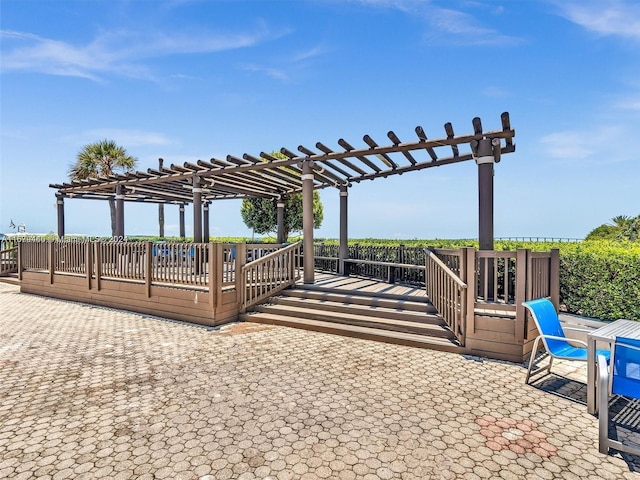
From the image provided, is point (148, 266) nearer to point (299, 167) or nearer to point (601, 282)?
point (299, 167)

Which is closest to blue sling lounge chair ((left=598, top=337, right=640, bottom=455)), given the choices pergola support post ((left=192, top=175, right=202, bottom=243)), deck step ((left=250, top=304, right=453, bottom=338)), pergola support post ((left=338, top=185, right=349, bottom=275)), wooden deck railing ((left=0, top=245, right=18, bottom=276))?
deck step ((left=250, top=304, right=453, bottom=338))

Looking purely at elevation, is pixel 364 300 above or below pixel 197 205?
below

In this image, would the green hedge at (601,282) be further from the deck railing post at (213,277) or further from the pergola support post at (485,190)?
the deck railing post at (213,277)

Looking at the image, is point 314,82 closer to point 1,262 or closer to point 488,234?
point 488,234

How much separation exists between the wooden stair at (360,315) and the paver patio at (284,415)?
399 mm

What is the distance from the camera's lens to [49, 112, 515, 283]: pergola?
249 inches

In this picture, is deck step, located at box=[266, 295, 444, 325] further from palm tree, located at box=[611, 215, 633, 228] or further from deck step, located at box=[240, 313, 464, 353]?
palm tree, located at box=[611, 215, 633, 228]

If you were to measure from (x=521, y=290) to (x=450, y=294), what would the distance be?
105cm

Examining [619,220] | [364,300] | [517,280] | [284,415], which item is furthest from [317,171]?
[619,220]

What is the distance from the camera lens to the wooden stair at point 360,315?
5.38 metres

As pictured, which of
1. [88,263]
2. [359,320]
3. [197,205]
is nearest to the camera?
[359,320]

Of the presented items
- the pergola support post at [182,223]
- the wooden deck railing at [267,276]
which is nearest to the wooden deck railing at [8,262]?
the pergola support post at [182,223]

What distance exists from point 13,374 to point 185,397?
260 cm

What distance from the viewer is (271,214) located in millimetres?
21859
